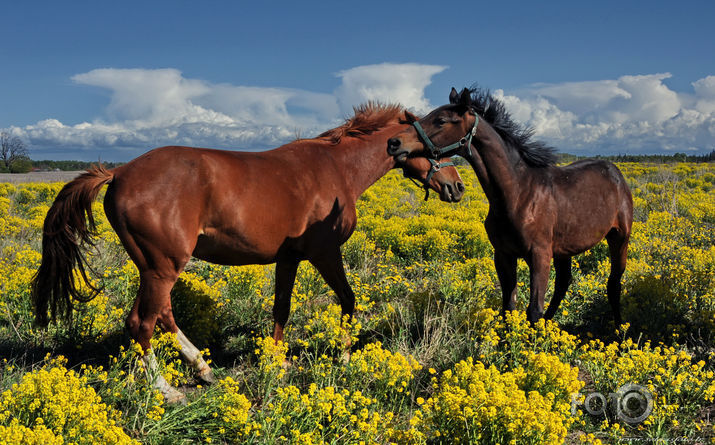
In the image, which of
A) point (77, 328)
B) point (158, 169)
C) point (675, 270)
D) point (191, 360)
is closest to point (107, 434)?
point (191, 360)

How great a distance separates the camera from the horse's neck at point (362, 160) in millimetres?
4871

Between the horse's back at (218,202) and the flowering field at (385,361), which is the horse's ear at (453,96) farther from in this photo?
the flowering field at (385,361)

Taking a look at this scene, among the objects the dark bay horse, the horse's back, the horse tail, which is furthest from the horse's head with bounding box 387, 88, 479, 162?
the horse tail

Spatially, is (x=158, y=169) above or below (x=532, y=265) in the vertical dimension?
above

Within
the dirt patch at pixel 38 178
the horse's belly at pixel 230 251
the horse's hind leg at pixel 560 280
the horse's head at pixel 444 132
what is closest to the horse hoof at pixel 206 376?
the horse's belly at pixel 230 251

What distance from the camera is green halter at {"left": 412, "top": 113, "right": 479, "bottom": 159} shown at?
423cm

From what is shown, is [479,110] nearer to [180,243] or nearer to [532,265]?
[532,265]

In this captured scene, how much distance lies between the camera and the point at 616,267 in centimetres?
513

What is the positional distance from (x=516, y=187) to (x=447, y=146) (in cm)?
70

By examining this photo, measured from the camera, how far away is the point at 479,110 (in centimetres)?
437

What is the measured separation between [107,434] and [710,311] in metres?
5.38

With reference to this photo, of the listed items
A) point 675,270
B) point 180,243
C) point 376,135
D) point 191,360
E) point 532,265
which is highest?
point 376,135

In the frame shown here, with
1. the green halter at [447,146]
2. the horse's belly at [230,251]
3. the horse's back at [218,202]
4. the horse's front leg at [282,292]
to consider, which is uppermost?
the green halter at [447,146]

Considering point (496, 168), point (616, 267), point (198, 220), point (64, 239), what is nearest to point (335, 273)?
point (198, 220)
